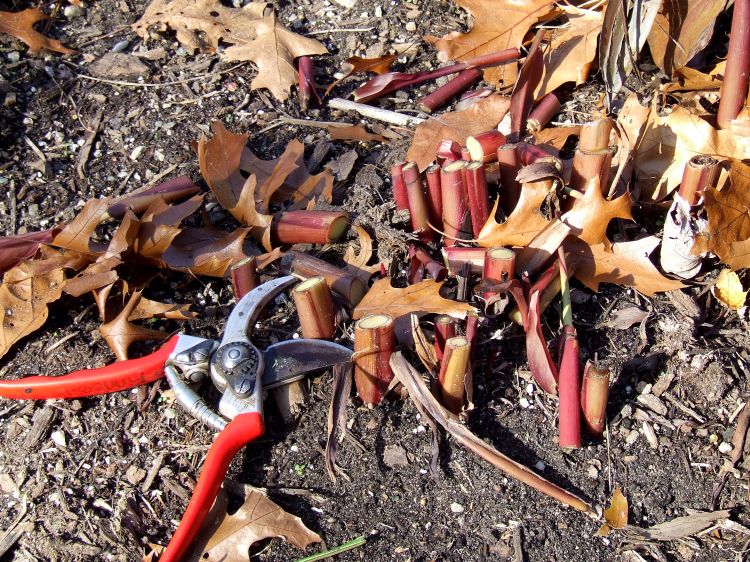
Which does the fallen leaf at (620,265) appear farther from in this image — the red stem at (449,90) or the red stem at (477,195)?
the red stem at (449,90)

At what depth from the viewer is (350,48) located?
334 centimetres

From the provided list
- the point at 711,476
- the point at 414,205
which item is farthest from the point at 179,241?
the point at 711,476

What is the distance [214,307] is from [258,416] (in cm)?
57

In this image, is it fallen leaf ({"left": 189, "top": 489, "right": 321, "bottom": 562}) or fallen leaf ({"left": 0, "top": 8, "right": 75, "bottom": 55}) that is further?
fallen leaf ({"left": 0, "top": 8, "right": 75, "bottom": 55})

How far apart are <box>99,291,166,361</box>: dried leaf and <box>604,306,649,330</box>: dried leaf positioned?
4.55 feet

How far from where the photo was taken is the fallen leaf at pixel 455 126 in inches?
110

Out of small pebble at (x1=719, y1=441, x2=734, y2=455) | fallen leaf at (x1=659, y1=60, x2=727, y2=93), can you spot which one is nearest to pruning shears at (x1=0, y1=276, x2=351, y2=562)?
small pebble at (x1=719, y1=441, x2=734, y2=455)

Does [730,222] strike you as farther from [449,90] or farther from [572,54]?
[449,90]

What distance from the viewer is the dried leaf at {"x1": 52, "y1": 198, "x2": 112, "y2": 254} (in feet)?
8.09

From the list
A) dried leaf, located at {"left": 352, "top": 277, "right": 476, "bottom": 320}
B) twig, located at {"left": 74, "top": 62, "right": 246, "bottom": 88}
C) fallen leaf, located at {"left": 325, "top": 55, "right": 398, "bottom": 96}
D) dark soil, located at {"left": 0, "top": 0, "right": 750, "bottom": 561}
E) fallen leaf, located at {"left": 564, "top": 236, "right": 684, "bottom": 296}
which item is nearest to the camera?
dark soil, located at {"left": 0, "top": 0, "right": 750, "bottom": 561}

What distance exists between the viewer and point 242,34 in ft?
11.1

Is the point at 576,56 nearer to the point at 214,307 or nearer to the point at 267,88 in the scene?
the point at 267,88

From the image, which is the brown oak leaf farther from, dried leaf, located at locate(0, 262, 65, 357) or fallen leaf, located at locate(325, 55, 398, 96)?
fallen leaf, located at locate(325, 55, 398, 96)

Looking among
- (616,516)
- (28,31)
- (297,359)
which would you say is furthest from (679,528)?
(28,31)
